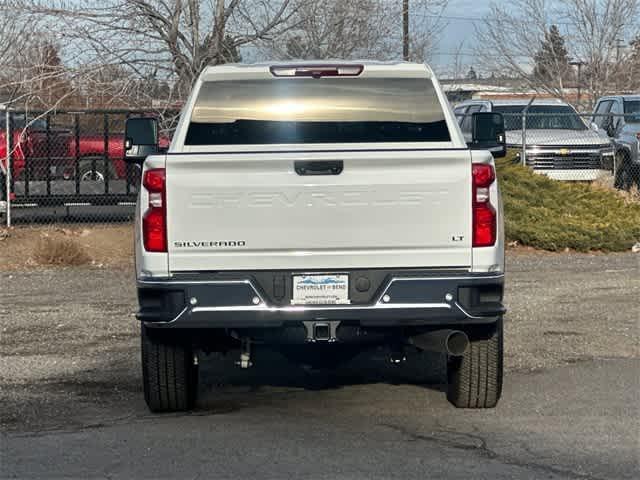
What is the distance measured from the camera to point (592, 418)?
7605 mm

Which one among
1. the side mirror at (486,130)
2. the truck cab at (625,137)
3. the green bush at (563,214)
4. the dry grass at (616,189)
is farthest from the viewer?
the truck cab at (625,137)

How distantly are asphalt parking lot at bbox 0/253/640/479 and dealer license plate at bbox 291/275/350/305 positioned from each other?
29.7 inches

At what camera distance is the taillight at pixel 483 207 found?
6969 mm

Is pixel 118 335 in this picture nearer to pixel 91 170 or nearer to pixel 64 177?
pixel 64 177

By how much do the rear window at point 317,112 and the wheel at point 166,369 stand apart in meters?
1.29

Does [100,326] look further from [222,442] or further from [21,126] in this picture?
[21,126]

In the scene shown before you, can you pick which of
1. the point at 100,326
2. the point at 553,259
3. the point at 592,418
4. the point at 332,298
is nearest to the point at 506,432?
the point at 592,418

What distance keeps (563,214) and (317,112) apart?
1180cm

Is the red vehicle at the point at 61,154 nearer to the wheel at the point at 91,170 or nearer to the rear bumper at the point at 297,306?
the wheel at the point at 91,170

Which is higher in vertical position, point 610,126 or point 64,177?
point 610,126

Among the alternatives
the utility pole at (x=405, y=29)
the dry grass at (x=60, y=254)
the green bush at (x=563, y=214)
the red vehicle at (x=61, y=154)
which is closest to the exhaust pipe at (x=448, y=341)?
the dry grass at (x=60, y=254)

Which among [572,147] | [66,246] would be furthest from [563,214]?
[66,246]

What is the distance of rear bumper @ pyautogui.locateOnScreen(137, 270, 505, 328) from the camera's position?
6.96m

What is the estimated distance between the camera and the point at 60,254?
54.4 feet
